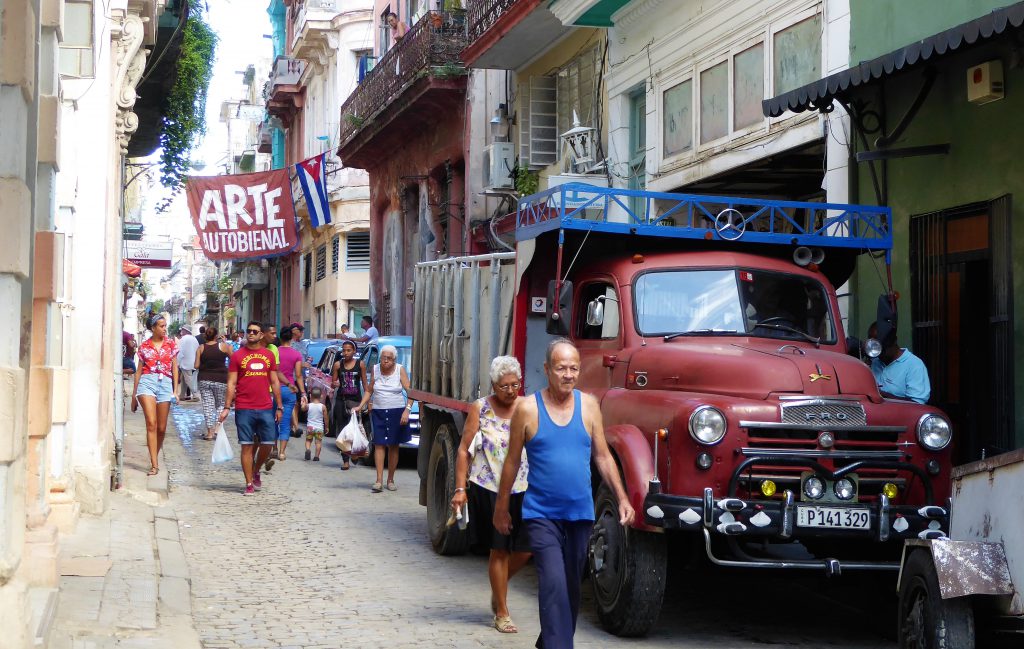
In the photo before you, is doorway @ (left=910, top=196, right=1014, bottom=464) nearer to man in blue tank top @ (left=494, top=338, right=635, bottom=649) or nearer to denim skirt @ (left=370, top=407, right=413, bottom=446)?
man in blue tank top @ (left=494, top=338, right=635, bottom=649)

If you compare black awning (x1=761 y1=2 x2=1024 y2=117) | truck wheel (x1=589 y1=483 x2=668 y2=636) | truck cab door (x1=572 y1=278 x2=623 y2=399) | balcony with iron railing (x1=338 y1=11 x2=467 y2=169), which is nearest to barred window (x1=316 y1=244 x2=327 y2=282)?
balcony with iron railing (x1=338 y1=11 x2=467 y2=169)

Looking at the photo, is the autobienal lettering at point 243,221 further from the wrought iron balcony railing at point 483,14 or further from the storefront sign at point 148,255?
the storefront sign at point 148,255

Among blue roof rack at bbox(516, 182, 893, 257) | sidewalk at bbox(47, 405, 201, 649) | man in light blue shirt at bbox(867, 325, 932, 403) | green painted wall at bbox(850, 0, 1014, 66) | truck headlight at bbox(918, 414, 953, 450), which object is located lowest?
sidewalk at bbox(47, 405, 201, 649)

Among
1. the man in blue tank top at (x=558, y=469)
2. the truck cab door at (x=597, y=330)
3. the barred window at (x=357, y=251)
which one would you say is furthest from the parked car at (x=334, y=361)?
the barred window at (x=357, y=251)

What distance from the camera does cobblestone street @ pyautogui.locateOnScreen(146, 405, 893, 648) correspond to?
8.17 m

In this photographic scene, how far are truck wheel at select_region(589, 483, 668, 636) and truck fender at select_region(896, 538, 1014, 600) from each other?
205cm

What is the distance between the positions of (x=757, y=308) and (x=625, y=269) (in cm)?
92

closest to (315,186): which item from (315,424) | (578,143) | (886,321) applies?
(578,143)

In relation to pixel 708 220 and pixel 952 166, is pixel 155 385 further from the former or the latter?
pixel 952 166

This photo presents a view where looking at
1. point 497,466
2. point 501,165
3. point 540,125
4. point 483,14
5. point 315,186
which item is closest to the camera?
point 497,466

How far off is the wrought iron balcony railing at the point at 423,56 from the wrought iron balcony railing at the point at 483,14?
4.57ft

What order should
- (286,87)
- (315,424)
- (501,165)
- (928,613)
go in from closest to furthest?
(928,613) < (315,424) < (501,165) < (286,87)

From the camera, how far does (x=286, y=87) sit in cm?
4388

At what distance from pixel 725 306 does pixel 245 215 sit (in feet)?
52.0
